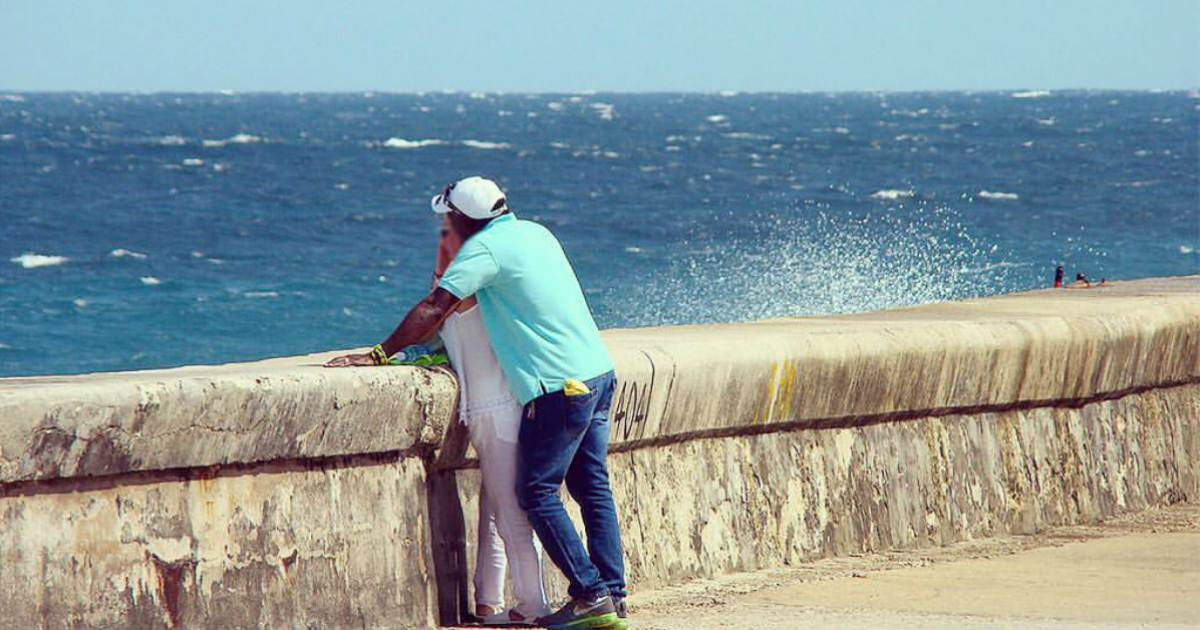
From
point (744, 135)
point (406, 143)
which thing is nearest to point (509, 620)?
point (406, 143)

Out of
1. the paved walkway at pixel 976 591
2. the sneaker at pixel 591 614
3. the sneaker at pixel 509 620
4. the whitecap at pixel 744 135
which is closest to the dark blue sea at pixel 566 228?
the whitecap at pixel 744 135

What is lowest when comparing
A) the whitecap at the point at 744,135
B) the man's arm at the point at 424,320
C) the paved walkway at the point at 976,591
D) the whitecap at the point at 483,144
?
A: the paved walkway at the point at 976,591

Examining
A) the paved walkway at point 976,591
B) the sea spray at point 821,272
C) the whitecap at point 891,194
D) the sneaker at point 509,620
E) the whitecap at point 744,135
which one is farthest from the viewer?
the whitecap at point 744,135

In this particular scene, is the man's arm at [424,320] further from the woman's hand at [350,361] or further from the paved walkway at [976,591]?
the paved walkway at [976,591]

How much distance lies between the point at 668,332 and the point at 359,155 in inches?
3053

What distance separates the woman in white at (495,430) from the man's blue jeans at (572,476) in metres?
0.06

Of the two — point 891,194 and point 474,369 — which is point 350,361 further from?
point 891,194

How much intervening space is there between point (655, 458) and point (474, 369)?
0.91 m

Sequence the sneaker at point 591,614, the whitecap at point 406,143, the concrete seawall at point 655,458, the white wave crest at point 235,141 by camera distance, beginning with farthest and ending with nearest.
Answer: the whitecap at point 406,143 < the white wave crest at point 235,141 < the sneaker at point 591,614 < the concrete seawall at point 655,458

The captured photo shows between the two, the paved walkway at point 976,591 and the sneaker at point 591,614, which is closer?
the sneaker at point 591,614

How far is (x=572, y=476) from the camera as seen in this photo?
540 centimetres

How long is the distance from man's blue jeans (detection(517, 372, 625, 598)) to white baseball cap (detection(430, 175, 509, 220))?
1.71ft

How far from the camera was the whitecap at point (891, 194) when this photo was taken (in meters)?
59.5

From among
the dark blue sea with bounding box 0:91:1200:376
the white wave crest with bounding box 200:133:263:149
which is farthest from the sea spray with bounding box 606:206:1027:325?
the white wave crest with bounding box 200:133:263:149
